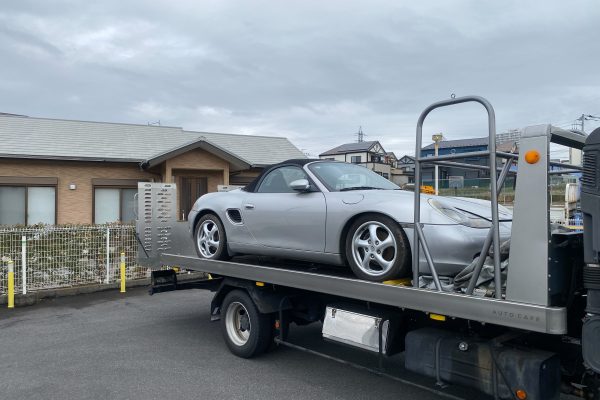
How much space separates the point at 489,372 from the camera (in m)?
3.46

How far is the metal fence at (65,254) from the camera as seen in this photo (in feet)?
30.4

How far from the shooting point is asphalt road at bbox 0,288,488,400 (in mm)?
4750

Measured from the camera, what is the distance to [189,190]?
1794 cm

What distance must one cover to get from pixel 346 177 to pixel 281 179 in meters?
0.82

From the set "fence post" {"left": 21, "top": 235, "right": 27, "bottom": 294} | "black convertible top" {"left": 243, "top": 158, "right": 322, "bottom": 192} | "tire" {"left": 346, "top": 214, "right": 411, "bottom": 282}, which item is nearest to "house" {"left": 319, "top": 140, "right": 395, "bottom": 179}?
"fence post" {"left": 21, "top": 235, "right": 27, "bottom": 294}

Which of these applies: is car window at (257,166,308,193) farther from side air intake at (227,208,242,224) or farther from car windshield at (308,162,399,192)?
side air intake at (227,208,242,224)

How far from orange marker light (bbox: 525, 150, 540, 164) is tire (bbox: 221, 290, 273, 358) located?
3.46 meters

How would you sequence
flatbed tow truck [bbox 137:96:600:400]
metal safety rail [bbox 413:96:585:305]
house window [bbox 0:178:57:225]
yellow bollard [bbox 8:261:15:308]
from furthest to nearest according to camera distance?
1. house window [bbox 0:178:57:225]
2. yellow bollard [bbox 8:261:15:308]
3. metal safety rail [bbox 413:96:585:305]
4. flatbed tow truck [bbox 137:96:600:400]

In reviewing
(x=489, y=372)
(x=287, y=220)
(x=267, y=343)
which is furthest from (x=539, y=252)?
(x=267, y=343)

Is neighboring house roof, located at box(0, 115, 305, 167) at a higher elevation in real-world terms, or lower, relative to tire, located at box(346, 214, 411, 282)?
higher

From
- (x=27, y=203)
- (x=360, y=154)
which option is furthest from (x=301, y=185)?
(x=360, y=154)

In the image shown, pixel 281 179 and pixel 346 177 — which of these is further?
pixel 281 179

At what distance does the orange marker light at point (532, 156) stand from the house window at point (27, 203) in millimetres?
15815

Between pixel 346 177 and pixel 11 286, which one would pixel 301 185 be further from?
pixel 11 286
